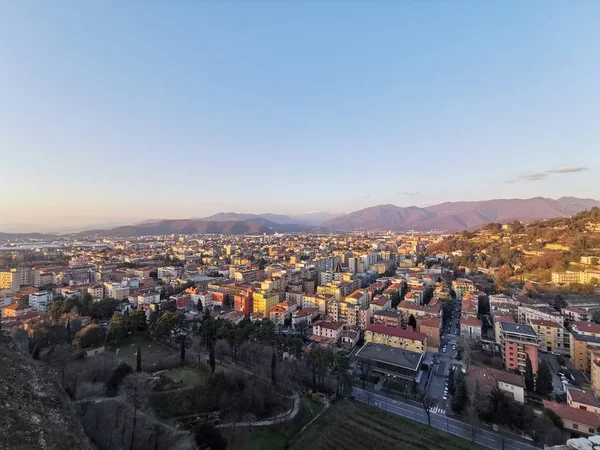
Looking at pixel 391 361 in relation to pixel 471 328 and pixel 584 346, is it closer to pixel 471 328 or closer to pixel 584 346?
pixel 471 328

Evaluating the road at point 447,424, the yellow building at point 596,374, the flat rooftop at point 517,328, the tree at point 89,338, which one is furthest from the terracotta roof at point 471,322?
the tree at point 89,338

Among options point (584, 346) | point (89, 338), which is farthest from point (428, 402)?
point (89, 338)

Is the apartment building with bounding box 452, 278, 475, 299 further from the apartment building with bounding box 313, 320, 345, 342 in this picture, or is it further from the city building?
the apartment building with bounding box 313, 320, 345, 342

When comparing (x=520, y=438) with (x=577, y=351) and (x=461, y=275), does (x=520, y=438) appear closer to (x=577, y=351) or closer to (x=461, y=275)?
(x=577, y=351)

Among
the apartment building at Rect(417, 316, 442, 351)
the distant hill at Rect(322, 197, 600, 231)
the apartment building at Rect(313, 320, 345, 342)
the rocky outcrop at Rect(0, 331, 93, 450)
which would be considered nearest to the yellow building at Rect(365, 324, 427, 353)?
the apartment building at Rect(417, 316, 442, 351)

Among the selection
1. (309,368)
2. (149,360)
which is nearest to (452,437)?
(309,368)

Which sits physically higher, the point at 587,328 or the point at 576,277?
the point at 576,277
